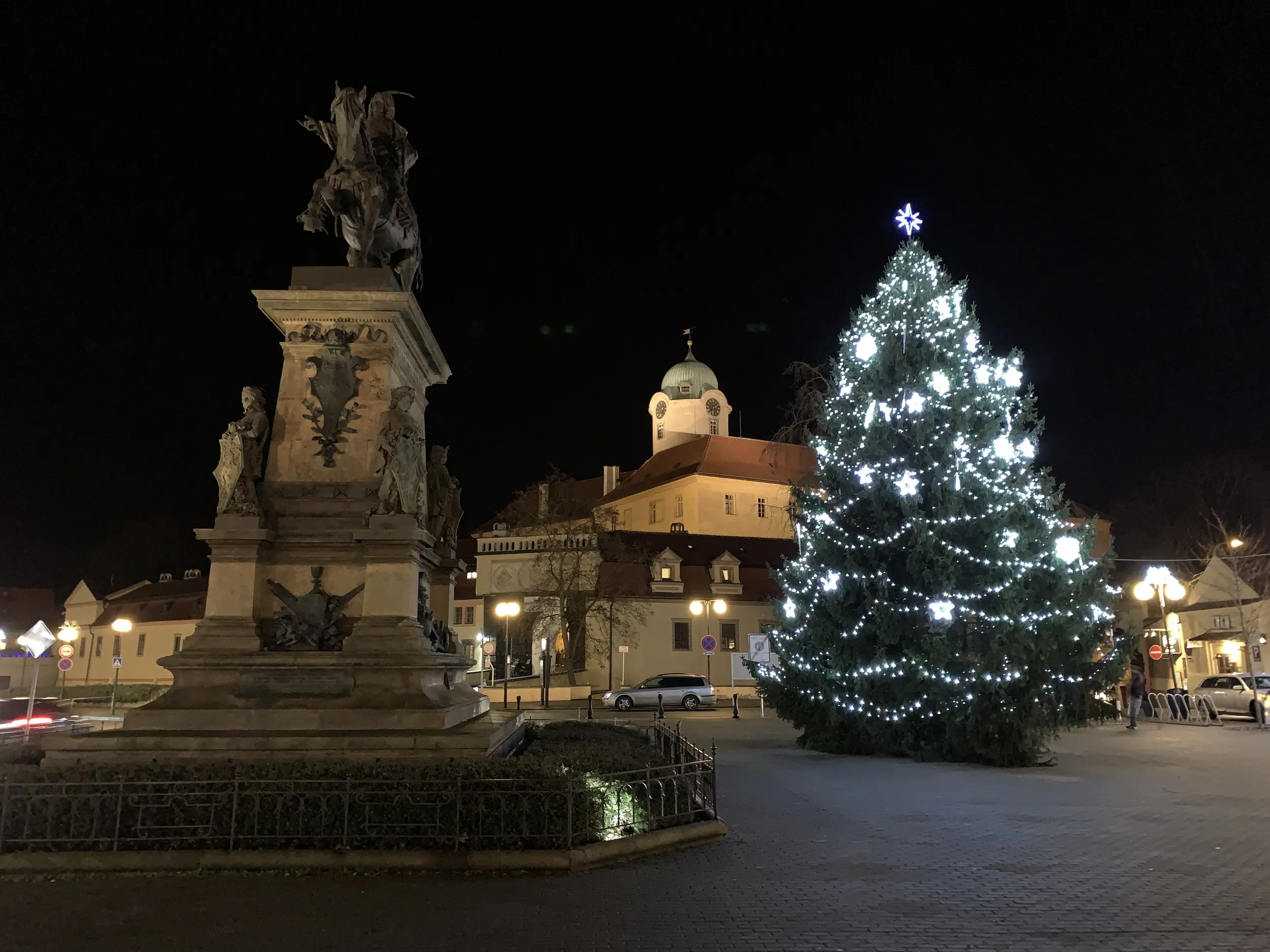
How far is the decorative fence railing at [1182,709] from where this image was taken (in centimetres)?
2853

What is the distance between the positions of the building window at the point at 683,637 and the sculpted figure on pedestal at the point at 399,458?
40932 mm

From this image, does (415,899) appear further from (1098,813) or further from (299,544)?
(1098,813)

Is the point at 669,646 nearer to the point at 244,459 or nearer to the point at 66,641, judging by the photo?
the point at 66,641

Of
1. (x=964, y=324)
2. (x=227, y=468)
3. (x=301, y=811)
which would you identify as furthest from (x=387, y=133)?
(x=964, y=324)

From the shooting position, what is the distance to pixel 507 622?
5231 centimetres

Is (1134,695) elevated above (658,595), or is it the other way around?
(658,595)

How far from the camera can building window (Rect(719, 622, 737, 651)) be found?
5200 centimetres

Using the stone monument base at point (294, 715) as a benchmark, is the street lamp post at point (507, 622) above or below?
above

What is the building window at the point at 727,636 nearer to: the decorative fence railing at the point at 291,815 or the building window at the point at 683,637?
the building window at the point at 683,637

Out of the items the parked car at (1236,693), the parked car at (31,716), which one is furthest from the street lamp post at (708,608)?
the parked car at (31,716)

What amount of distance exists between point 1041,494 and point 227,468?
15160 mm

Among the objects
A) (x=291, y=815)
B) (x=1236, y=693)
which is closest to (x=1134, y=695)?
(x=1236, y=693)

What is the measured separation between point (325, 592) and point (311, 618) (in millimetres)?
355

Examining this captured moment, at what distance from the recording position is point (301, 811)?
26.7 ft
